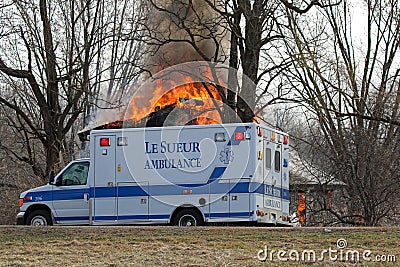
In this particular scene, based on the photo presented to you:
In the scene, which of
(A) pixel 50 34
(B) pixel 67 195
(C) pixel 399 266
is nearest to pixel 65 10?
(A) pixel 50 34

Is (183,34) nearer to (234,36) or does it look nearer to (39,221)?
(234,36)

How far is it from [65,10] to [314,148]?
1126 cm

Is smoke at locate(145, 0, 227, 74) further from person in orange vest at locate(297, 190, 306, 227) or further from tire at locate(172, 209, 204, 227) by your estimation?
tire at locate(172, 209, 204, 227)

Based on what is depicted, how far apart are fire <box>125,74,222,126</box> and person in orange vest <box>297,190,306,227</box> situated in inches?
156

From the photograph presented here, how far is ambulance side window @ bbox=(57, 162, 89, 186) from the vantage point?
1870 centimetres

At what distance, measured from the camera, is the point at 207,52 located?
2773cm

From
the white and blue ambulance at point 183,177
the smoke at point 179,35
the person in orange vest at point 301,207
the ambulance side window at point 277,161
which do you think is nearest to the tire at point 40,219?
the white and blue ambulance at point 183,177

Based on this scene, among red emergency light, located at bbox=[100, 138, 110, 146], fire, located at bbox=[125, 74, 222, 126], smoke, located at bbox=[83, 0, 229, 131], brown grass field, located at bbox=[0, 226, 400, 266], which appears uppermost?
smoke, located at bbox=[83, 0, 229, 131]

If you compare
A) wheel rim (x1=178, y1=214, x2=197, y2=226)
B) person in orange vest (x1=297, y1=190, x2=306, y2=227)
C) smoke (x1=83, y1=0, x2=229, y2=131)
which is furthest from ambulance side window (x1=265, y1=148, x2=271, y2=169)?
smoke (x1=83, y1=0, x2=229, y2=131)

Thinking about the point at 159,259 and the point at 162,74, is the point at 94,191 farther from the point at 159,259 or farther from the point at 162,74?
the point at 162,74

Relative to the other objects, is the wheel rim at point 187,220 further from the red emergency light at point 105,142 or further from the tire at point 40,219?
the tire at point 40,219

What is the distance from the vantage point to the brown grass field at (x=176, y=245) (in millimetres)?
12086

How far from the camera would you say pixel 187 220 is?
17.6 metres

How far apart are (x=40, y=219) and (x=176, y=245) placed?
21.0ft
